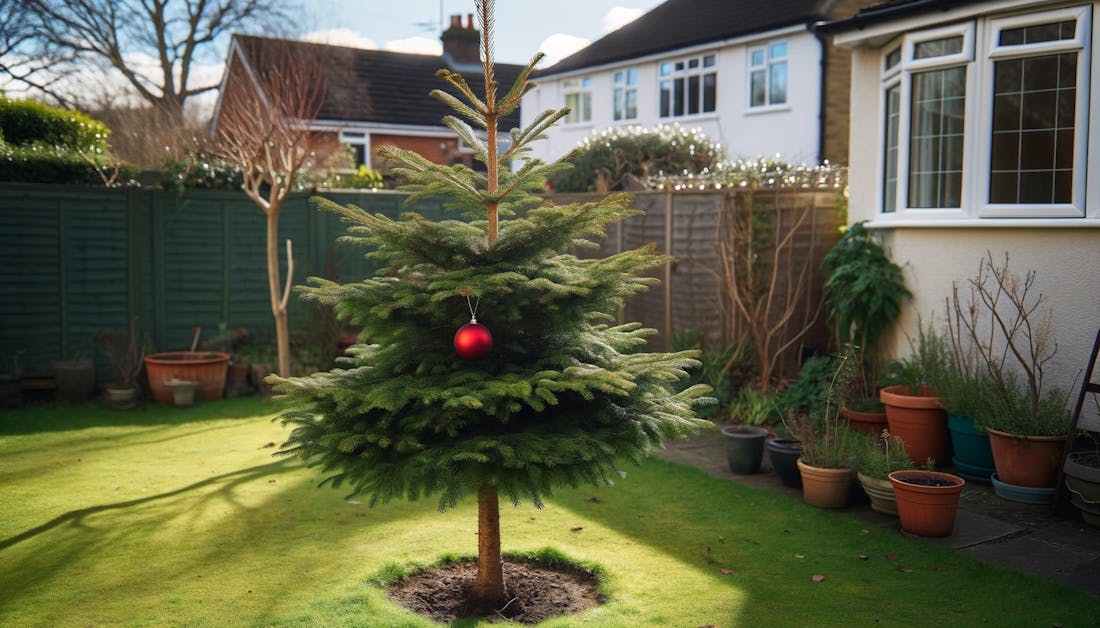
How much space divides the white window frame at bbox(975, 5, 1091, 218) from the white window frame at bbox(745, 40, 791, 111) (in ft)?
34.6

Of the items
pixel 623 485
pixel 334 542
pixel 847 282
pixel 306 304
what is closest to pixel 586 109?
pixel 306 304

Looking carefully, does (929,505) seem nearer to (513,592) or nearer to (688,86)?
(513,592)

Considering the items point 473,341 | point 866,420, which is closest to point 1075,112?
point 866,420

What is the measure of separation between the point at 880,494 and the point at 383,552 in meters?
3.55

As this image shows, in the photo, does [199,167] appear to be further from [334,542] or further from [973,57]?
[973,57]

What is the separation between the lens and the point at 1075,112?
7.32m

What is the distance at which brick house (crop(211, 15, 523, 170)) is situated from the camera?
2603cm

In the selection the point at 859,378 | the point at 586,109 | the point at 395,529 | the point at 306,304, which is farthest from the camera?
the point at 586,109

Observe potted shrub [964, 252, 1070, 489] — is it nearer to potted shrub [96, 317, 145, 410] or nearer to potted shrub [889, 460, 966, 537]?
potted shrub [889, 460, 966, 537]

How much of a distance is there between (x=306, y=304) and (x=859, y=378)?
7220 mm

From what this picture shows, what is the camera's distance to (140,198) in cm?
1119

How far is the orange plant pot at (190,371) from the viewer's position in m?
10.7

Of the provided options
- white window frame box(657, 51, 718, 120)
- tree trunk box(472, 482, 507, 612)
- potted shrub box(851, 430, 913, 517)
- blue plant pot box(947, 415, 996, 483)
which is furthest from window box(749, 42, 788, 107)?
tree trunk box(472, 482, 507, 612)

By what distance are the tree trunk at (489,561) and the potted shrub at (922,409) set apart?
14.2 ft
